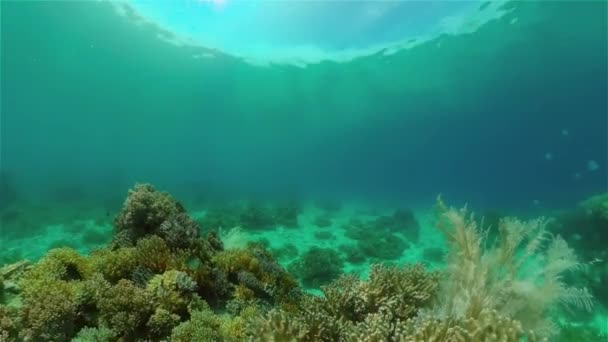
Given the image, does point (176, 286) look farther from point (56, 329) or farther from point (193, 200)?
point (193, 200)

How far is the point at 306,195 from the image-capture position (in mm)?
61438

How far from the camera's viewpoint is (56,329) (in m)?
5.08

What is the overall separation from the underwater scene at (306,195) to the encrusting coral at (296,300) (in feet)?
0.10

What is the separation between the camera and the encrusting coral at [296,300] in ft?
13.8

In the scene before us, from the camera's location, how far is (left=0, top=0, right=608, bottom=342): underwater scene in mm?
5141

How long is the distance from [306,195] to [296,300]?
178ft

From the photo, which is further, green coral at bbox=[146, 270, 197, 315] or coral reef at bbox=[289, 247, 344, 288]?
coral reef at bbox=[289, 247, 344, 288]

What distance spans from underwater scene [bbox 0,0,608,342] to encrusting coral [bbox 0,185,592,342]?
31 mm

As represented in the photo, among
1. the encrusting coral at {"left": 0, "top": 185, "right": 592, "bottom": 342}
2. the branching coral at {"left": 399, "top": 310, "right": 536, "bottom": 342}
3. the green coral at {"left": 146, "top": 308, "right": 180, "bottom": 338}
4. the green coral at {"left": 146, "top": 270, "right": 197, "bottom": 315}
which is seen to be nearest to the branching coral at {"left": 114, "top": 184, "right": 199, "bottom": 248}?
the encrusting coral at {"left": 0, "top": 185, "right": 592, "bottom": 342}

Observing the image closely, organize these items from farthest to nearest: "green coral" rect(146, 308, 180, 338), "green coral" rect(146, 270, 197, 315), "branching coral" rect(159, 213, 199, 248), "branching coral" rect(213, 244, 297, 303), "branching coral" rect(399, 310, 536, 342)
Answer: "branching coral" rect(159, 213, 199, 248) → "branching coral" rect(213, 244, 297, 303) → "green coral" rect(146, 270, 197, 315) → "green coral" rect(146, 308, 180, 338) → "branching coral" rect(399, 310, 536, 342)

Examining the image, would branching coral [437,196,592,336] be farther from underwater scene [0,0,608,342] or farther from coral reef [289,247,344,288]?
coral reef [289,247,344,288]

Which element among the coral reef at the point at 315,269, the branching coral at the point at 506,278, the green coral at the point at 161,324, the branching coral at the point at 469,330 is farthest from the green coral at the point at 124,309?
the coral reef at the point at 315,269

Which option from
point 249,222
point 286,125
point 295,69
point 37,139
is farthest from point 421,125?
point 37,139

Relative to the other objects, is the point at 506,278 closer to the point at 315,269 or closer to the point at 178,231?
the point at 178,231
